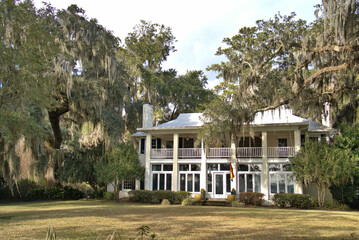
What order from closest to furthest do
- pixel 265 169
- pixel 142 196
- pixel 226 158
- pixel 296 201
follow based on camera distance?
pixel 296 201 → pixel 265 169 → pixel 142 196 → pixel 226 158

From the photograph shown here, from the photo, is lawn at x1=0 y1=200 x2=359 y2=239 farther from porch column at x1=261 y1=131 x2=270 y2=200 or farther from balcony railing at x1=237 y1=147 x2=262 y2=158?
balcony railing at x1=237 y1=147 x2=262 y2=158

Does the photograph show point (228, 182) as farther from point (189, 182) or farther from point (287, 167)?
point (287, 167)

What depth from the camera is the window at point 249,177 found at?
774 inches

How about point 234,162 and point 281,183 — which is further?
point 234,162

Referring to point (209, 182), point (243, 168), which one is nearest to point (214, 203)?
point (209, 182)

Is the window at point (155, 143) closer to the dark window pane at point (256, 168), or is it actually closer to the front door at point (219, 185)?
the front door at point (219, 185)

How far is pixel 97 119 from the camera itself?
2053cm

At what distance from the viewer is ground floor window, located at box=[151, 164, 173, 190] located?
21.2 metres

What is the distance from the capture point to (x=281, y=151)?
1947 centimetres

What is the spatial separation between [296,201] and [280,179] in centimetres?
246

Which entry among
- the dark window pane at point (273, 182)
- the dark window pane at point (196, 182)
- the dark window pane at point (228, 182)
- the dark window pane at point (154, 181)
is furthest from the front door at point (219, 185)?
the dark window pane at point (154, 181)

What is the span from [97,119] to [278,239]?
15.6 m

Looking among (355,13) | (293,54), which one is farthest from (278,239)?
(293,54)

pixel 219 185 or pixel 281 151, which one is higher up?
pixel 281 151
